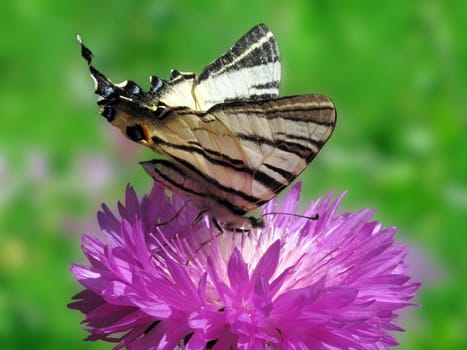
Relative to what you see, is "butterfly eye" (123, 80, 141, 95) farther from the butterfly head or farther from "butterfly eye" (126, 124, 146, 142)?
"butterfly eye" (126, 124, 146, 142)

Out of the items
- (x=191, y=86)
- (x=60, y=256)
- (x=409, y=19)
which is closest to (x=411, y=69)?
(x=409, y=19)

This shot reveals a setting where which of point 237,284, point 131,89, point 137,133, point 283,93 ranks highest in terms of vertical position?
point 283,93

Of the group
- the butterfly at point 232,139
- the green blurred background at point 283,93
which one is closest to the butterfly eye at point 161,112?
the butterfly at point 232,139

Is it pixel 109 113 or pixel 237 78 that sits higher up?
pixel 237 78

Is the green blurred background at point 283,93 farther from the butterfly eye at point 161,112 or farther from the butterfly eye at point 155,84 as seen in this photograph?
the butterfly eye at point 161,112

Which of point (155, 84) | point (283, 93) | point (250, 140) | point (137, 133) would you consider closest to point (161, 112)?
point (137, 133)

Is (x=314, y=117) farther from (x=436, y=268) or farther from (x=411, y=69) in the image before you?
(x=411, y=69)

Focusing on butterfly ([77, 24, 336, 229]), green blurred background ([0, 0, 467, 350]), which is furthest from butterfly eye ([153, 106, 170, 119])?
green blurred background ([0, 0, 467, 350])

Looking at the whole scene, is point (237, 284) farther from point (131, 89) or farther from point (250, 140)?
point (131, 89)
